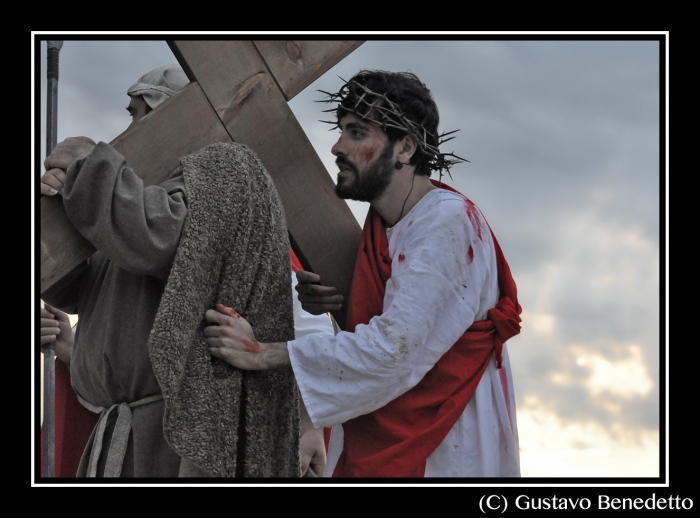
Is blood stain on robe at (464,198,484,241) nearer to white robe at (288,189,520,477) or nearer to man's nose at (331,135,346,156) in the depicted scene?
white robe at (288,189,520,477)

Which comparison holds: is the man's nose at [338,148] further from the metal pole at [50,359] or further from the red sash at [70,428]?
the red sash at [70,428]

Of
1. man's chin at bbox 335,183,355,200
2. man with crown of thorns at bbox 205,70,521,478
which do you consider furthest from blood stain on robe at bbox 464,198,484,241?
man's chin at bbox 335,183,355,200

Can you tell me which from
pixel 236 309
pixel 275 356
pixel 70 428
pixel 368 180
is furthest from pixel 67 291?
pixel 368 180

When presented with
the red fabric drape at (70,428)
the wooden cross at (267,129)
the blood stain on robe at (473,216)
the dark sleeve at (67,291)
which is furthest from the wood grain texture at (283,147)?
the red fabric drape at (70,428)

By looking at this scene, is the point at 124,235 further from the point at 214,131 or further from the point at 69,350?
the point at 69,350

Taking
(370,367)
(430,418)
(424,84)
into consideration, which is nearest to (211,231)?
Result: (370,367)

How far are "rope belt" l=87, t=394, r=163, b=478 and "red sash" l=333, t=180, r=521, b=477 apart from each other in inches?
25.0

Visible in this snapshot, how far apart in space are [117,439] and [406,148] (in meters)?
1.37

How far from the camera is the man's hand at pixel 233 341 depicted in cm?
286

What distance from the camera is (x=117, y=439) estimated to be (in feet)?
9.66

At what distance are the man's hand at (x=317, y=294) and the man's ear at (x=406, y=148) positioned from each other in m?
0.51

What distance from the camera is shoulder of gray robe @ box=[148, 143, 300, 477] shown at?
2.78 metres

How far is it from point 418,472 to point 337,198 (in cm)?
95

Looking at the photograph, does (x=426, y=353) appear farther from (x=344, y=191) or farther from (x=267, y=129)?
(x=267, y=129)
